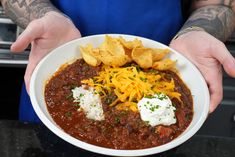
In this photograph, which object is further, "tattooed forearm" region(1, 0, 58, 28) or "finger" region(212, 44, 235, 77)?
"tattooed forearm" region(1, 0, 58, 28)

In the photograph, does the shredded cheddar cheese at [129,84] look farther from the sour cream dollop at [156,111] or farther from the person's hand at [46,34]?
the person's hand at [46,34]

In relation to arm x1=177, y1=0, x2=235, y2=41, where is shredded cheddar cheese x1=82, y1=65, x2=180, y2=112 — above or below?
below

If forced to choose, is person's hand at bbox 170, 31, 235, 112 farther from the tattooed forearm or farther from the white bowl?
the tattooed forearm

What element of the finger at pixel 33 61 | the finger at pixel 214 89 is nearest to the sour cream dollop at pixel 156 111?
the finger at pixel 214 89

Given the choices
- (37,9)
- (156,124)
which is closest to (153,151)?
(156,124)

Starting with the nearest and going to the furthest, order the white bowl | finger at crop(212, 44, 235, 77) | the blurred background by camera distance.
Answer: the white bowl → finger at crop(212, 44, 235, 77) → the blurred background

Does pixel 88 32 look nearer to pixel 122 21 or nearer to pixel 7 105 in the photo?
pixel 122 21

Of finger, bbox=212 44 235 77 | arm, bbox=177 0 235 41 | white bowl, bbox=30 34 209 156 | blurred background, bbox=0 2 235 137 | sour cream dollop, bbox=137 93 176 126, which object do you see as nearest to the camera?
white bowl, bbox=30 34 209 156

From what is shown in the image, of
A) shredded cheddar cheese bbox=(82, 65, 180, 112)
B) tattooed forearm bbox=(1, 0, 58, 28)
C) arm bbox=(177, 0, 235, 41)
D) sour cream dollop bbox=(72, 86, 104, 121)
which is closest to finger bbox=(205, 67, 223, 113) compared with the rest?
shredded cheddar cheese bbox=(82, 65, 180, 112)
